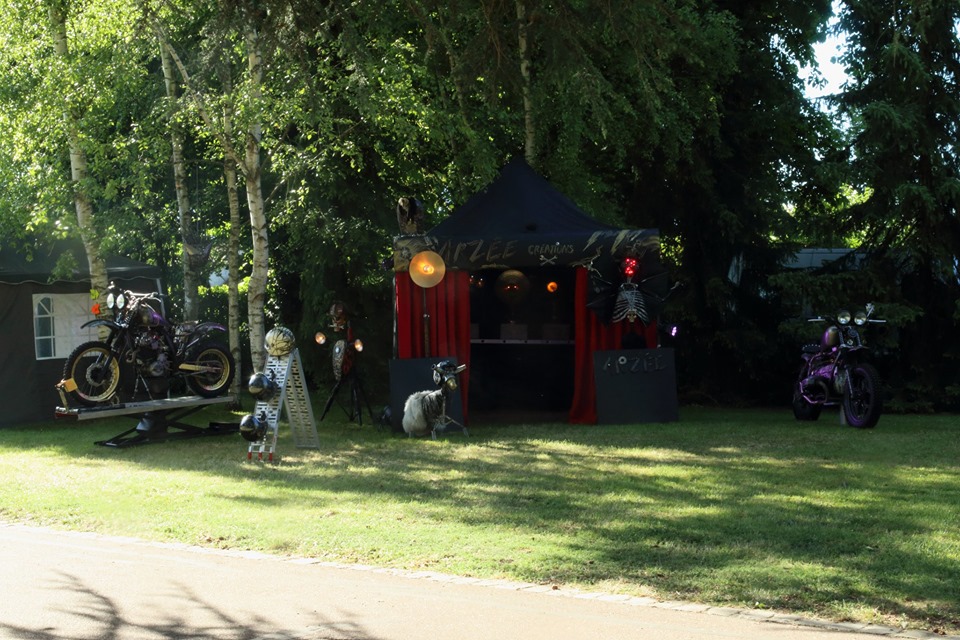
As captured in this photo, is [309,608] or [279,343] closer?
[309,608]

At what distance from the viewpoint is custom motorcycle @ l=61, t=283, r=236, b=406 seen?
51.0ft

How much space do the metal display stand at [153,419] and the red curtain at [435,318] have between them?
2.48 meters

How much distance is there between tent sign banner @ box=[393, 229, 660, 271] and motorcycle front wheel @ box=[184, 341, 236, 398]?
275 centimetres

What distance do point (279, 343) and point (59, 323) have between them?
6667 mm

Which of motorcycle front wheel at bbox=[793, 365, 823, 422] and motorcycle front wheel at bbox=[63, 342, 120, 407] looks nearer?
motorcycle front wheel at bbox=[63, 342, 120, 407]

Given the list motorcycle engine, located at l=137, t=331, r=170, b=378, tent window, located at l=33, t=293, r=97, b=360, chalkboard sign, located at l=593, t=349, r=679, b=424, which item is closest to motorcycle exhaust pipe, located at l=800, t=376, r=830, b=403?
chalkboard sign, located at l=593, t=349, r=679, b=424

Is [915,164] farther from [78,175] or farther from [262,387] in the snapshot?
[78,175]

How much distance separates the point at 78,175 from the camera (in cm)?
1823

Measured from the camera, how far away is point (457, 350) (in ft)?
53.9

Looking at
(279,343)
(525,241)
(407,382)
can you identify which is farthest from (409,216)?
(279,343)

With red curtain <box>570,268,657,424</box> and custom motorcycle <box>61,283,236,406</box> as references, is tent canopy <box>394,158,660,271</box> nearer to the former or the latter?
red curtain <box>570,268,657,424</box>

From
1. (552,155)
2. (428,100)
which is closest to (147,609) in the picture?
(428,100)

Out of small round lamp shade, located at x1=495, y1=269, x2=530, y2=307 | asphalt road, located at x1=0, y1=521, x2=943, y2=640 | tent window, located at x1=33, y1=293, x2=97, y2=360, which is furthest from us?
small round lamp shade, located at x1=495, y1=269, x2=530, y2=307

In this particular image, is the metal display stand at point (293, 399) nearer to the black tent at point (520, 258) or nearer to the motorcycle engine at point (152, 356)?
the black tent at point (520, 258)
